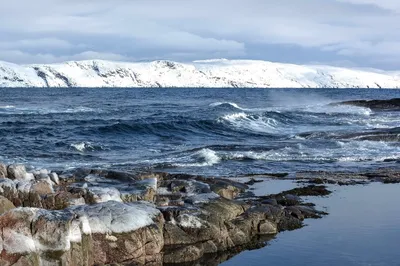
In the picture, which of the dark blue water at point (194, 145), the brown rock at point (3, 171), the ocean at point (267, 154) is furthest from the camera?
the dark blue water at point (194, 145)

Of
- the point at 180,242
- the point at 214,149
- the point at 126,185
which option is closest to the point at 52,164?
the point at 214,149

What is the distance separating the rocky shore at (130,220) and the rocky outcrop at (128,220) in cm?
2

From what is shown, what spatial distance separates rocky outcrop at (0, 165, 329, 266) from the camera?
12562 millimetres

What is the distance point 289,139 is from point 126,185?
25.3 metres

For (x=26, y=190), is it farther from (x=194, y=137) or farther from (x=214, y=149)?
(x=194, y=137)

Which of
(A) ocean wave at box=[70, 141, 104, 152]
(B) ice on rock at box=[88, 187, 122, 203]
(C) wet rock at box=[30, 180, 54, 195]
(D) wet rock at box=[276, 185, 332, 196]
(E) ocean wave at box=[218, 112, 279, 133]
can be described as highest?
(C) wet rock at box=[30, 180, 54, 195]

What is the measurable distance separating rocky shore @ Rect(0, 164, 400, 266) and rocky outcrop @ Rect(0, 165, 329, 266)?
0.02 meters

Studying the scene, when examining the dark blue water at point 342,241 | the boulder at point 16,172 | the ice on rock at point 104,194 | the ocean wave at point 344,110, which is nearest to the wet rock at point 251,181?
the dark blue water at point 342,241

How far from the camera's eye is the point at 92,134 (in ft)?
148

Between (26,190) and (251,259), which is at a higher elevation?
(26,190)

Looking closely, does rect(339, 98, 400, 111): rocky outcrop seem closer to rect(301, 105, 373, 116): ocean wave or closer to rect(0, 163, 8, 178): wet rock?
rect(301, 105, 373, 116): ocean wave

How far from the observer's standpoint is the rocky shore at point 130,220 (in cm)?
1257

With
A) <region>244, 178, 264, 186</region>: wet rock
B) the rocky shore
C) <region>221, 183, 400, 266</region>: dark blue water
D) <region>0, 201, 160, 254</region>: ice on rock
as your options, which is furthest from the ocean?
<region>0, 201, 160, 254</region>: ice on rock

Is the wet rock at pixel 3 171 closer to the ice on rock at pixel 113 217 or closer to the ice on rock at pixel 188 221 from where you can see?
the ice on rock at pixel 113 217
